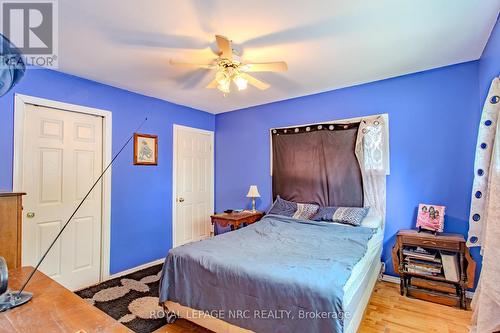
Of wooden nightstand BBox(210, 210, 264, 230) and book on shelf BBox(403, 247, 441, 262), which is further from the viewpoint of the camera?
wooden nightstand BBox(210, 210, 264, 230)

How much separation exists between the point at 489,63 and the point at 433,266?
1.97 metres

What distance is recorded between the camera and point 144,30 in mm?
2027

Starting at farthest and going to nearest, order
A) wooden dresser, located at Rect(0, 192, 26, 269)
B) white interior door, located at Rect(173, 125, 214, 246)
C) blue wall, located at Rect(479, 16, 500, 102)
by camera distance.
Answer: white interior door, located at Rect(173, 125, 214, 246), blue wall, located at Rect(479, 16, 500, 102), wooden dresser, located at Rect(0, 192, 26, 269)

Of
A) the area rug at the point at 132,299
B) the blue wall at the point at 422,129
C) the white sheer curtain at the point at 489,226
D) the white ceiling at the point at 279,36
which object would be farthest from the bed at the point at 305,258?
the white ceiling at the point at 279,36

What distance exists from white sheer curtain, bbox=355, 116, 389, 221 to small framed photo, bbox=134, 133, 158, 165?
9.26ft

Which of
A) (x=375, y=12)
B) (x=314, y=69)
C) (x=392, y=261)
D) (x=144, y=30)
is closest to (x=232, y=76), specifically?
(x=144, y=30)

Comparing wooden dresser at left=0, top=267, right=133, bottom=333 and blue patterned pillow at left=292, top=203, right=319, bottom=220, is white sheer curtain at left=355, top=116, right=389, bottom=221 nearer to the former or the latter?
blue patterned pillow at left=292, top=203, right=319, bottom=220

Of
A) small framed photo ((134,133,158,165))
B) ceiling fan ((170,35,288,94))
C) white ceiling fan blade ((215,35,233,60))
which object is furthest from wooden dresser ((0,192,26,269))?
small framed photo ((134,133,158,165))

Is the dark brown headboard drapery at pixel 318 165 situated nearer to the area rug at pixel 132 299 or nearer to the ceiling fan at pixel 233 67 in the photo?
the ceiling fan at pixel 233 67

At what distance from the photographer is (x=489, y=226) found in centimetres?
169

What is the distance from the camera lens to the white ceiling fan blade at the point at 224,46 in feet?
6.01

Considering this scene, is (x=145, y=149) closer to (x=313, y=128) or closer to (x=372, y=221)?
(x=313, y=128)

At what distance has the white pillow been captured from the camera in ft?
9.48

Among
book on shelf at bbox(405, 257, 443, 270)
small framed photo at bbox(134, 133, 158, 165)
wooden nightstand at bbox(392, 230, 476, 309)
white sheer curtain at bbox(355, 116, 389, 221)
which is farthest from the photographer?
small framed photo at bbox(134, 133, 158, 165)
